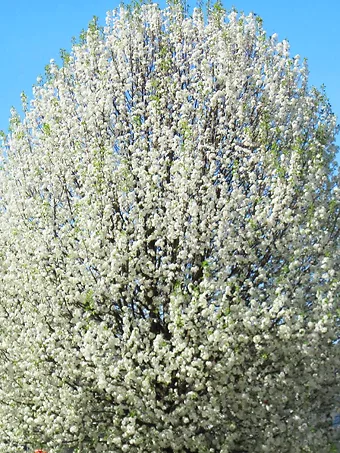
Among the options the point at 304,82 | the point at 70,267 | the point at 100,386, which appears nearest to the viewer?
the point at 100,386

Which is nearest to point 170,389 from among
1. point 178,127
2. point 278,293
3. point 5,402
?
point 278,293

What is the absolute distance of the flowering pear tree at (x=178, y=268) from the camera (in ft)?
40.9

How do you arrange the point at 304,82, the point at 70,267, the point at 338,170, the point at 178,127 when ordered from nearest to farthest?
the point at 70,267, the point at 178,127, the point at 338,170, the point at 304,82

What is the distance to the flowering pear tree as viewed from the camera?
1246 cm

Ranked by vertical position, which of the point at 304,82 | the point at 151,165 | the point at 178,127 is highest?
the point at 304,82

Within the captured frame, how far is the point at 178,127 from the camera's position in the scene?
14367 millimetres

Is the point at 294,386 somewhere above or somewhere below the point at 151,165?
below

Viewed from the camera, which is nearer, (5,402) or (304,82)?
(5,402)

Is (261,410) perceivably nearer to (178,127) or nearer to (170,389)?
(170,389)

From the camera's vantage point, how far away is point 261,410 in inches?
502

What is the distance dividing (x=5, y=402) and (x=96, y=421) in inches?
94.1

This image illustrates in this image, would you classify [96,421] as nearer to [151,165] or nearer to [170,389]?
[170,389]

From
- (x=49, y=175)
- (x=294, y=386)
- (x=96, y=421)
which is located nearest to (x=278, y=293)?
(x=294, y=386)

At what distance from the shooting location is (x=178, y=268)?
1347 centimetres
